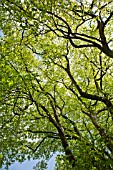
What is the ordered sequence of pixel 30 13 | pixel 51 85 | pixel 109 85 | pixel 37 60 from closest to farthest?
pixel 30 13 < pixel 51 85 < pixel 37 60 < pixel 109 85

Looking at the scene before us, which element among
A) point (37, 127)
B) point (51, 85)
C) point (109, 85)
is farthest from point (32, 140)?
point (109, 85)

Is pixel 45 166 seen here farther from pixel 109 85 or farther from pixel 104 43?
pixel 104 43

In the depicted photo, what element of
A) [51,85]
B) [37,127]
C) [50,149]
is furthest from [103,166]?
[50,149]

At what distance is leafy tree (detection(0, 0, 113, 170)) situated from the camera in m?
14.8

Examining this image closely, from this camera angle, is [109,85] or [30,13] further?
[109,85]

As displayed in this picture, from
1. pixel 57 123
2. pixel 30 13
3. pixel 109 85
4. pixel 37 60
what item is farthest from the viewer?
pixel 109 85

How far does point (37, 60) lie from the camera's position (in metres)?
25.2

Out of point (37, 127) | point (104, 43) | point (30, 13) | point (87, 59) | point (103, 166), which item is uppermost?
point (87, 59)

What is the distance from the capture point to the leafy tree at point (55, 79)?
14789mm

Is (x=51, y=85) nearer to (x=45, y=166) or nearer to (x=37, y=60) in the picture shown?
(x=37, y=60)

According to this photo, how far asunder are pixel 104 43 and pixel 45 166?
15.1 metres

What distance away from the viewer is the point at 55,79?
21.0 m

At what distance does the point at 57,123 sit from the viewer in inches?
814

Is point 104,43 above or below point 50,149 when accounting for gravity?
below
